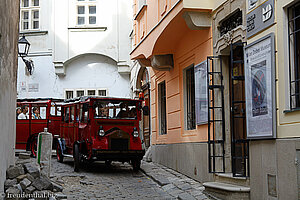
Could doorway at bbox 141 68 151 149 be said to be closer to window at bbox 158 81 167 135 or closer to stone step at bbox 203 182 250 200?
window at bbox 158 81 167 135

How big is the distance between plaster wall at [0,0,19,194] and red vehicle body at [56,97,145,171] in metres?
3.05

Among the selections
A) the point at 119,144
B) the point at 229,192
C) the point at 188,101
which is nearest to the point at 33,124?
the point at 119,144

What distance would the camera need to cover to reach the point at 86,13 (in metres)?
22.4

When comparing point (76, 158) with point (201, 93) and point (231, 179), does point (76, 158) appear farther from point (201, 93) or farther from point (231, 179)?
point (231, 179)

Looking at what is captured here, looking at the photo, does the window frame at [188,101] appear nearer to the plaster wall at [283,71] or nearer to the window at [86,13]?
the plaster wall at [283,71]

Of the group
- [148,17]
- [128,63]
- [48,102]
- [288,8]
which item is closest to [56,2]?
[128,63]

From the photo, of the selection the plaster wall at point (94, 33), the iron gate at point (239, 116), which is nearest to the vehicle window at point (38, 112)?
the plaster wall at point (94, 33)

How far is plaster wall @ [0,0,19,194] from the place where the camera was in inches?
337

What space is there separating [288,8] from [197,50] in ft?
14.4

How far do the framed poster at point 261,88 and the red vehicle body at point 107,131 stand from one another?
5400 millimetres

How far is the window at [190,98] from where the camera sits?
484 inches

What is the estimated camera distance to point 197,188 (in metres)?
10.2

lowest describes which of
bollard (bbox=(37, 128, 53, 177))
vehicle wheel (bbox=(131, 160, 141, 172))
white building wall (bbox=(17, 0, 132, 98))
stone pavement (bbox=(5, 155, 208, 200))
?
stone pavement (bbox=(5, 155, 208, 200))

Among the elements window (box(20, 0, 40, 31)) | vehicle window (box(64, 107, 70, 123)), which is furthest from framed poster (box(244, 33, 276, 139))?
window (box(20, 0, 40, 31))
